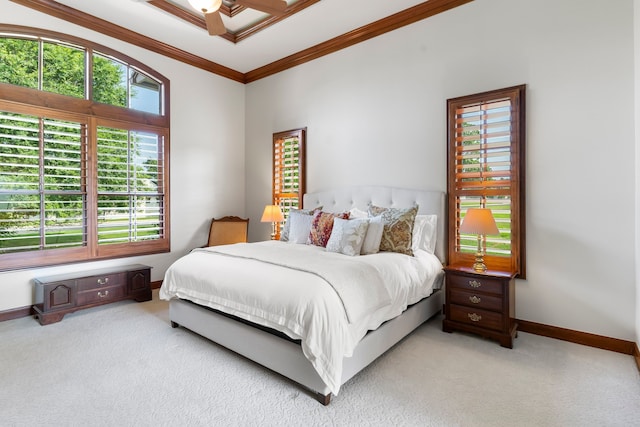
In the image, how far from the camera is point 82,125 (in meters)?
3.88

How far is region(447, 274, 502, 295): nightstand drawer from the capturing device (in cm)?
277

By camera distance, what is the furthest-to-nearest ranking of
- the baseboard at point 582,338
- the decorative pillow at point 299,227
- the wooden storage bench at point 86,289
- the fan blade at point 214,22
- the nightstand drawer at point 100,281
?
the decorative pillow at point 299,227 → the nightstand drawer at point 100,281 → the wooden storage bench at point 86,289 → the fan blade at point 214,22 → the baseboard at point 582,338

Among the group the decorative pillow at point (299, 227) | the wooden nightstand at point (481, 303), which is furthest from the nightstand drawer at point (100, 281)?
the wooden nightstand at point (481, 303)

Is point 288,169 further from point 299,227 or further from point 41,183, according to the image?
point 41,183

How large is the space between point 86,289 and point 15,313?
2.26ft

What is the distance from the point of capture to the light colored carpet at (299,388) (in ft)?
6.08

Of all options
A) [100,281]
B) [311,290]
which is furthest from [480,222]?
[100,281]

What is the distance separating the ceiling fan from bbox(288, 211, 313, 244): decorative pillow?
2.12 meters

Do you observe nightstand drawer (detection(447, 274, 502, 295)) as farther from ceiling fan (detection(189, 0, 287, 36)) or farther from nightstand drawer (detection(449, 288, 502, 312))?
ceiling fan (detection(189, 0, 287, 36))

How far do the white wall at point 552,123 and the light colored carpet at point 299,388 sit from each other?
583mm

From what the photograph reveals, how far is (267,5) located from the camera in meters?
2.89

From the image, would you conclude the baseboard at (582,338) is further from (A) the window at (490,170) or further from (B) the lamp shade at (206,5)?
(B) the lamp shade at (206,5)

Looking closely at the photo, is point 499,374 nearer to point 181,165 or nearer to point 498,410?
point 498,410

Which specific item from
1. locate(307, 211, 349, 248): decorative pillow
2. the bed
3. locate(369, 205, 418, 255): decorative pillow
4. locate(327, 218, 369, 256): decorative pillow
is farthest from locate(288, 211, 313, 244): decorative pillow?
locate(369, 205, 418, 255): decorative pillow
